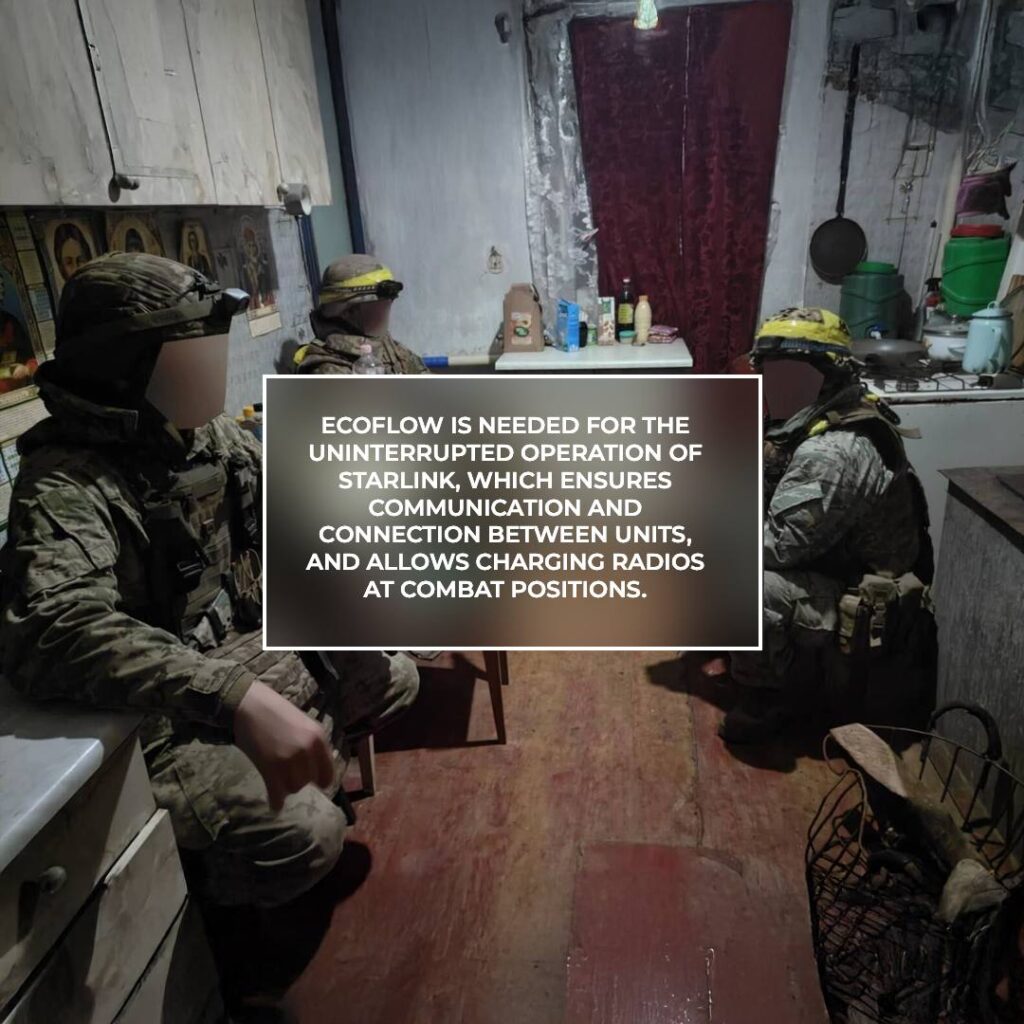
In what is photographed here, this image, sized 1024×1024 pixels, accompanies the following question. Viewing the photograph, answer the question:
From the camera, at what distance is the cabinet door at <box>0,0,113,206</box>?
3.61 ft

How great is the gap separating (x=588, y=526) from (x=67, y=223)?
158 centimetres

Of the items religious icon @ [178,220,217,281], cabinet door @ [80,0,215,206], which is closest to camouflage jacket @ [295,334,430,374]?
religious icon @ [178,220,217,281]

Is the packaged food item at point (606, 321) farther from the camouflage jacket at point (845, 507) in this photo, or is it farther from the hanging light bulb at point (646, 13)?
the camouflage jacket at point (845, 507)

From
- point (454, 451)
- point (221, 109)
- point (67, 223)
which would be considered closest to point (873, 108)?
point (221, 109)

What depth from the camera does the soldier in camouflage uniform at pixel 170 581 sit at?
3.01 feet

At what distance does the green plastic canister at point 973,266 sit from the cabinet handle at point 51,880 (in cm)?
338

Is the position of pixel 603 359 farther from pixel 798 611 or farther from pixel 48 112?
pixel 48 112

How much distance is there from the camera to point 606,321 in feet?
11.2

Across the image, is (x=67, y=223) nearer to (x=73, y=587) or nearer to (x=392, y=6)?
(x=73, y=587)

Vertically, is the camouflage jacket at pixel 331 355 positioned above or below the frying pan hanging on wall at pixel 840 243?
below

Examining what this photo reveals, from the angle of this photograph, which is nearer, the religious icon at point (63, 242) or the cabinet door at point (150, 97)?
the cabinet door at point (150, 97)

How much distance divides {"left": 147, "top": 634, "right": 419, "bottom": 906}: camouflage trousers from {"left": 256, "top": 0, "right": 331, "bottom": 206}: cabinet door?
154 centimetres

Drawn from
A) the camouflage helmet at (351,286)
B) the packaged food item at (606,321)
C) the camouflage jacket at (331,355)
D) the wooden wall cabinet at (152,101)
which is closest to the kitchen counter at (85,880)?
the wooden wall cabinet at (152,101)

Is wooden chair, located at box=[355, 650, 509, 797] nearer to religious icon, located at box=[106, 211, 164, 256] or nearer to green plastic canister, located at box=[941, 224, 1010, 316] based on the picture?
religious icon, located at box=[106, 211, 164, 256]
